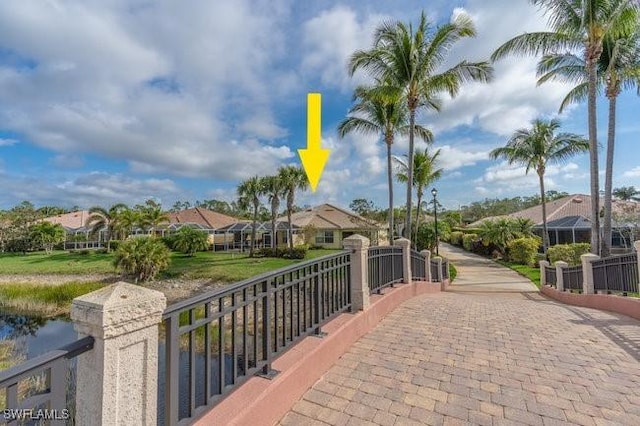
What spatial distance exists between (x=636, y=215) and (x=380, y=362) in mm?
24947

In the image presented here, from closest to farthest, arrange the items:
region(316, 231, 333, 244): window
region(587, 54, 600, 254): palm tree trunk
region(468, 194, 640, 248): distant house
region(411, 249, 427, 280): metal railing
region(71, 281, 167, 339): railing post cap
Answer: region(71, 281, 167, 339): railing post cap, region(411, 249, 427, 280): metal railing, region(587, 54, 600, 254): palm tree trunk, region(468, 194, 640, 248): distant house, region(316, 231, 333, 244): window

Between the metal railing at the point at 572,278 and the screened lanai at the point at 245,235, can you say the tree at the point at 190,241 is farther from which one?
the metal railing at the point at 572,278

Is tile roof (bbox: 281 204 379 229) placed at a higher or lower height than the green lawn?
higher

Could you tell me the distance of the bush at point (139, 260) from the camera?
1853 centimetres

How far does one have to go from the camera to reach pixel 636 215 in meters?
20.3

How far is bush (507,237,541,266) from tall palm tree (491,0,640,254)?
512 inches

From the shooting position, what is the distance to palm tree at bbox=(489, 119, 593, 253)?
20719 mm

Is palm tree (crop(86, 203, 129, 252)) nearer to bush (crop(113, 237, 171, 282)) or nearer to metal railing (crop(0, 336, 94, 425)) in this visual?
bush (crop(113, 237, 171, 282))

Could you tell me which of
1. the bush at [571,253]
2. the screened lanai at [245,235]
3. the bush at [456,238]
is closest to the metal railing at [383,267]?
the bush at [571,253]

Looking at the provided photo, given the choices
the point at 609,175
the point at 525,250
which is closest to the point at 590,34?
the point at 609,175

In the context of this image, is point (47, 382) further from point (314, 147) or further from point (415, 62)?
point (415, 62)

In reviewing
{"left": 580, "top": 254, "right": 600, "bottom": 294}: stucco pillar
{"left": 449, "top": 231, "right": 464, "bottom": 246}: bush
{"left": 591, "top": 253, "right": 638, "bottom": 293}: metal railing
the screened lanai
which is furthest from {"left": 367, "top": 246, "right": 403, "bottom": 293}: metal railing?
{"left": 449, "top": 231, "right": 464, "bottom": 246}: bush

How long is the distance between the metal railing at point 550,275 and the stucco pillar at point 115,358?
1502 cm

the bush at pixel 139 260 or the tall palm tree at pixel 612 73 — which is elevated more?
the tall palm tree at pixel 612 73
